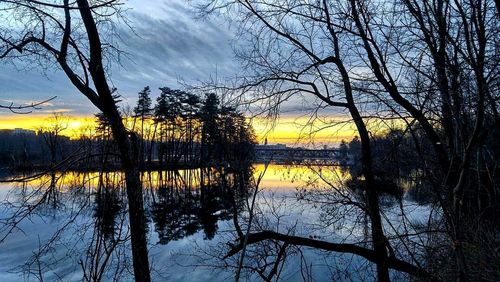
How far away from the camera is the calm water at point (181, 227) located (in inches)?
228

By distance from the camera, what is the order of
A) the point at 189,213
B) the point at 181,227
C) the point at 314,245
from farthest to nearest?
the point at 189,213
the point at 181,227
the point at 314,245

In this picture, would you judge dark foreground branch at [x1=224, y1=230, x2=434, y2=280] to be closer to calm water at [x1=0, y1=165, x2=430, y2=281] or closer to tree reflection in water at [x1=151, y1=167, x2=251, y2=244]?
calm water at [x1=0, y1=165, x2=430, y2=281]

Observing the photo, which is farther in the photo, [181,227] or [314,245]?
[181,227]

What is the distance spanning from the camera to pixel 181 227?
18750 mm

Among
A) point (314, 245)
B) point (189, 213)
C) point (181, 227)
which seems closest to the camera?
point (314, 245)

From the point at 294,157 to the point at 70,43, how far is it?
4465 millimetres

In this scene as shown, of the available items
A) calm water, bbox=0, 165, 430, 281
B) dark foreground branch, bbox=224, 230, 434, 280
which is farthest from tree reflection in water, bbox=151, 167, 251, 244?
dark foreground branch, bbox=224, 230, 434, 280

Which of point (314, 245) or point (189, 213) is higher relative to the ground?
point (314, 245)

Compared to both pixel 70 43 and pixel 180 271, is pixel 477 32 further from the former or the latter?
pixel 180 271

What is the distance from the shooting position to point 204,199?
29.0 metres

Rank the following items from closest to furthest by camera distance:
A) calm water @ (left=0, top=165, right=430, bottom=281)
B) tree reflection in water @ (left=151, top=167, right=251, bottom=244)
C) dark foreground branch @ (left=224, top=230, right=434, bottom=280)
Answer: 1. calm water @ (left=0, top=165, right=430, bottom=281)
2. dark foreground branch @ (left=224, top=230, right=434, bottom=280)
3. tree reflection in water @ (left=151, top=167, right=251, bottom=244)

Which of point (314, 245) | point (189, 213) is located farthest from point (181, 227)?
point (314, 245)

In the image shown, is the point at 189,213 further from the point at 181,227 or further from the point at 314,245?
the point at 314,245

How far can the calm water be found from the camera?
5.79 m
